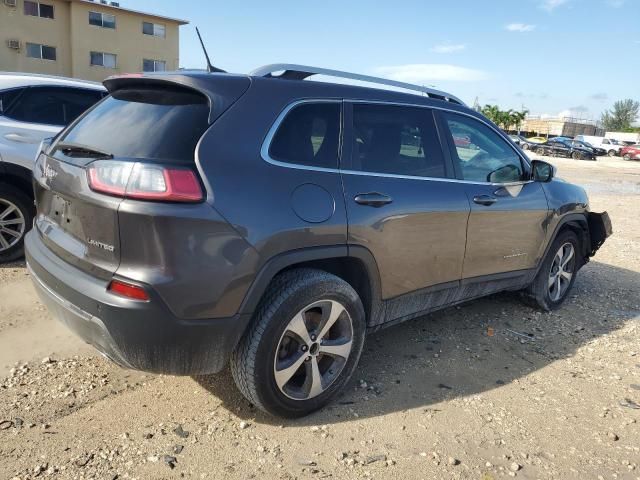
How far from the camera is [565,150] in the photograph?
138ft

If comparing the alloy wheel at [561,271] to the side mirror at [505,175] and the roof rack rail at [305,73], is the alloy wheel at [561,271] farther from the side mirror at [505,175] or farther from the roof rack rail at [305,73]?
the roof rack rail at [305,73]

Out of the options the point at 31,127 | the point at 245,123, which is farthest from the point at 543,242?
the point at 31,127

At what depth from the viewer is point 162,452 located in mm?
2607

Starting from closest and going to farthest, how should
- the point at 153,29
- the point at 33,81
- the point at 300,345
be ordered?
the point at 300,345
the point at 33,81
the point at 153,29

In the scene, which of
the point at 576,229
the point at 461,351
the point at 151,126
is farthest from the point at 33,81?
the point at 576,229

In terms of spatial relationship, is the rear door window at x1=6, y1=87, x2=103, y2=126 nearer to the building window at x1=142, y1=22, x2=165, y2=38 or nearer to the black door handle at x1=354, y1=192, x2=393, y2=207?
the black door handle at x1=354, y1=192, x2=393, y2=207

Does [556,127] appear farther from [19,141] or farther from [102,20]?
[19,141]

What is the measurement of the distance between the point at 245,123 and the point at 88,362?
1.95 metres

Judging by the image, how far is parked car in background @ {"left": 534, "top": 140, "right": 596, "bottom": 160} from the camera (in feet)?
134

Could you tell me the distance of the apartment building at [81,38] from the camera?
3291cm

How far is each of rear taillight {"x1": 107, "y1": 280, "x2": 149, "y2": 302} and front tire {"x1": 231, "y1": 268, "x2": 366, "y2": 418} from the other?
587 millimetres

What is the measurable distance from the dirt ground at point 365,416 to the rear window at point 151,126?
56.6 inches

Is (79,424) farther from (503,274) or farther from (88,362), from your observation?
(503,274)

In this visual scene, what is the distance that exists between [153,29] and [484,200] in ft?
129
